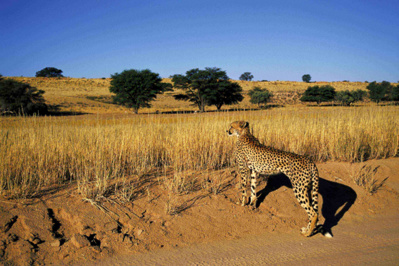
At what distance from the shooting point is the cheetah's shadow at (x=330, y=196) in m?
4.41

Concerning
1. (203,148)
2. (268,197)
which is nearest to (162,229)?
(268,197)

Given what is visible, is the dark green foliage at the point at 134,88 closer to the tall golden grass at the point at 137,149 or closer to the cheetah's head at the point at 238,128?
the tall golden grass at the point at 137,149

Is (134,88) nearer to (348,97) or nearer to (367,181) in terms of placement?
(367,181)

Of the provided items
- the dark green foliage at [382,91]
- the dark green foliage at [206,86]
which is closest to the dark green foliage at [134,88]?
the dark green foliage at [206,86]

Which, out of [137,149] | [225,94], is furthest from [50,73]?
[137,149]

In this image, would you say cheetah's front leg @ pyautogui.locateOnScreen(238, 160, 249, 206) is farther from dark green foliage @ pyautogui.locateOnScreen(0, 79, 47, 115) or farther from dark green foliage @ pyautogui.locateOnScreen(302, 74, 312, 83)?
dark green foliage @ pyautogui.locateOnScreen(302, 74, 312, 83)

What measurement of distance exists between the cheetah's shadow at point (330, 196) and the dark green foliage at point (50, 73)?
274 feet

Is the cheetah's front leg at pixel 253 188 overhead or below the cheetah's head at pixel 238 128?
below

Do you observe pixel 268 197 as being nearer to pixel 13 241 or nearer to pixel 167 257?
pixel 167 257

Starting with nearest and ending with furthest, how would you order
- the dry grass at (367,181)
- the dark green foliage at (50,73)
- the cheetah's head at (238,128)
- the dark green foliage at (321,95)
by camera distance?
the cheetah's head at (238,128), the dry grass at (367,181), the dark green foliage at (321,95), the dark green foliage at (50,73)

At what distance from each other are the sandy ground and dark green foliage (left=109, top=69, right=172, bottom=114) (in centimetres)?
2937

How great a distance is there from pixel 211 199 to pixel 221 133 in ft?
8.62

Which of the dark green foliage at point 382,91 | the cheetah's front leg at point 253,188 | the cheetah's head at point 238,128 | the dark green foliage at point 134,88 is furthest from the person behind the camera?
the dark green foliage at point 382,91

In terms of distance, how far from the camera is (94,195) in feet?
13.1
